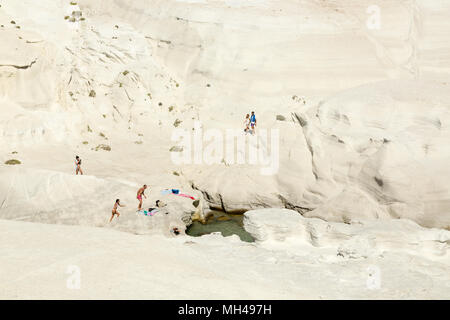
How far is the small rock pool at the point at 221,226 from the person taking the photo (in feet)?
62.5

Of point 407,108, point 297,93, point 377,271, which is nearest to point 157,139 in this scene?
point 297,93

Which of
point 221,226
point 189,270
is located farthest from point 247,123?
point 189,270

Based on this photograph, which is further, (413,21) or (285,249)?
(413,21)

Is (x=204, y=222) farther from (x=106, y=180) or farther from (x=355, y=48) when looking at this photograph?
(x=355, y=48)

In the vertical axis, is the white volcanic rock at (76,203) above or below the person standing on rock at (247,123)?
below

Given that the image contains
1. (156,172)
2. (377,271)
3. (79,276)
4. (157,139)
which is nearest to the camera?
(79,276)

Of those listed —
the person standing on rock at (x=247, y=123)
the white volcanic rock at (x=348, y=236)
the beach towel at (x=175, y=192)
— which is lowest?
the white volcanic rock at (x=348, y=236)

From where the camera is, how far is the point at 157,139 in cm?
2655

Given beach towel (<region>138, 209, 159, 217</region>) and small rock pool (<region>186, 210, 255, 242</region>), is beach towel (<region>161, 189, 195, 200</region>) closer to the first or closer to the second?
small rock pool (<region>186, 210, 255, 242</region>)

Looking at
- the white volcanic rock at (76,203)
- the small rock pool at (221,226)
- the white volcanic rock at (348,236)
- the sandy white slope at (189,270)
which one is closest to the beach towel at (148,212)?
the white volcanic rock at (76,203)

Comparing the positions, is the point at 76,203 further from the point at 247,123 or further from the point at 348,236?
the point at 348,236

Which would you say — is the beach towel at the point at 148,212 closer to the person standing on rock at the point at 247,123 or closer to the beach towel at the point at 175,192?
the beach towel at the point at 175,192

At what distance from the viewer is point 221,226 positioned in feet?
65.7
